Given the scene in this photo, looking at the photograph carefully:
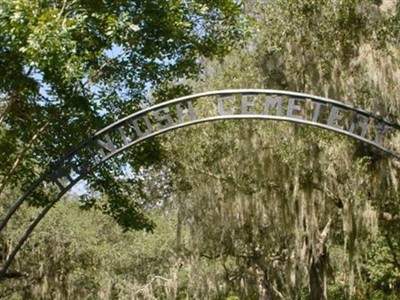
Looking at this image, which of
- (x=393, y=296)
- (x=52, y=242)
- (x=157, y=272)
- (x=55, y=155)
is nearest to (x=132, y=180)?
(x=55, y=155)

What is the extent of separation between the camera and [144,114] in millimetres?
4871

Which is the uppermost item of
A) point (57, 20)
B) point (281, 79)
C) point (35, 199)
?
point (281, 79)

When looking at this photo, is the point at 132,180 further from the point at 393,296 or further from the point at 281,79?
the point at 393,296

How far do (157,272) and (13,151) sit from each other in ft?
26.9

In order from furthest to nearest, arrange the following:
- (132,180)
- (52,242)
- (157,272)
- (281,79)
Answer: (157,272) < (52,242) < (281,79) < (132,180)

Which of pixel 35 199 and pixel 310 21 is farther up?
pixel 310 21

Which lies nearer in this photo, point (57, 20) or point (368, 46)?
point (57, 20)

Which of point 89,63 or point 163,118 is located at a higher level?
point 89,63

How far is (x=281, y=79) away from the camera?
991 cm

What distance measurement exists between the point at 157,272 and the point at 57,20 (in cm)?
994

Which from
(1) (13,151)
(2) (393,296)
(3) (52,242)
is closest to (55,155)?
(1) (13,151)

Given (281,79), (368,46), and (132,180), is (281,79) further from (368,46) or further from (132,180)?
(132,180)

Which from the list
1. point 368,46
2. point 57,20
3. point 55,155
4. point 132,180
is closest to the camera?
point 57,20

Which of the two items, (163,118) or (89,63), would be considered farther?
(89,63)
